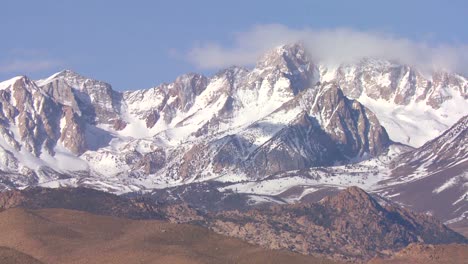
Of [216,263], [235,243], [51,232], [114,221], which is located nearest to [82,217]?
[114,221]

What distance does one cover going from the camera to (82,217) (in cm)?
18175

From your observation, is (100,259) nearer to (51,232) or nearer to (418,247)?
(51,232)

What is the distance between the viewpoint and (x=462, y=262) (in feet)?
561

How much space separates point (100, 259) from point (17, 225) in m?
19.7

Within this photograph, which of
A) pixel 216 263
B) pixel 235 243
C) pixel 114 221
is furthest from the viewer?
pixel 114 221

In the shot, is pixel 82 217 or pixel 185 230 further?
pixel 82 217

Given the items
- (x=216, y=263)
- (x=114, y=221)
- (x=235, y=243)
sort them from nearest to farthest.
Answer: (x=216, y=263)
(x=235, y=243)
(x=114, y=221)

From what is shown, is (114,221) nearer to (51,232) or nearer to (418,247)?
(51,232)

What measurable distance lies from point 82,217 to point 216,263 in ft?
126

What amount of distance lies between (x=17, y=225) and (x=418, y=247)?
53770mm

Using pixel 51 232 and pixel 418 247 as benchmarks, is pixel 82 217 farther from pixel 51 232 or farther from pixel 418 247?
pixel 418 247

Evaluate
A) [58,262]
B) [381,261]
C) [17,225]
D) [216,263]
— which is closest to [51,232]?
[17,225]

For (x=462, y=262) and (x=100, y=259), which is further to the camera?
(x=462, y=262)

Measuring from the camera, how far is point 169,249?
506ft
